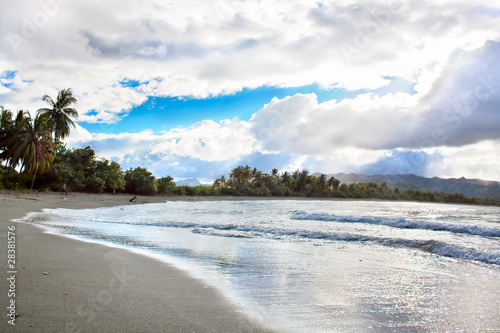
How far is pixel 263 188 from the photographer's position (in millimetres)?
79812

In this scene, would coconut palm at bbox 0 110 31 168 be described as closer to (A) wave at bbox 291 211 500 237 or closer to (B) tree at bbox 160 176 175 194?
(B) tree at bbox 160 176 175 194

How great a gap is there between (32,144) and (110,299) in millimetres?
35807

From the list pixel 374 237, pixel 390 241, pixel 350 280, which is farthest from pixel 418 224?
pixel 350 280

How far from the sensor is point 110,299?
311 cm

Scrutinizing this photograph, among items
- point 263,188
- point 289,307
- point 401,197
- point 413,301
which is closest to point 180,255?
point 289,307

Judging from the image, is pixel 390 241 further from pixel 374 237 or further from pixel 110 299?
pixel 110 299

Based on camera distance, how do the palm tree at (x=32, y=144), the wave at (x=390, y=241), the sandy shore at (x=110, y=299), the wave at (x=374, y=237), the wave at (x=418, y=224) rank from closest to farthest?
the sandy shore at (x=110, y=299)
the wave at (x=390, y=241)
the wave at (x=374, y=237)
the wave at (x=418, y=224)
the palm tree at (x=32, y=144)

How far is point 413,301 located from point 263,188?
76465 millimetres

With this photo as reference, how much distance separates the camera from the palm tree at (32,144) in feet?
103

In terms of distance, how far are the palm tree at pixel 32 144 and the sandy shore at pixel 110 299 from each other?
32.7 m

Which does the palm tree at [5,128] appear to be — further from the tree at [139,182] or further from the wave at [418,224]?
the wave at [418,224]

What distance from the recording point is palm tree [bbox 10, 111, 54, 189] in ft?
103

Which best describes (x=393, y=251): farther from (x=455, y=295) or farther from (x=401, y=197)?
(x=401, y=197)

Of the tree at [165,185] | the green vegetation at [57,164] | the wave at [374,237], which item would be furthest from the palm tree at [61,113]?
the wave at [374,237]
